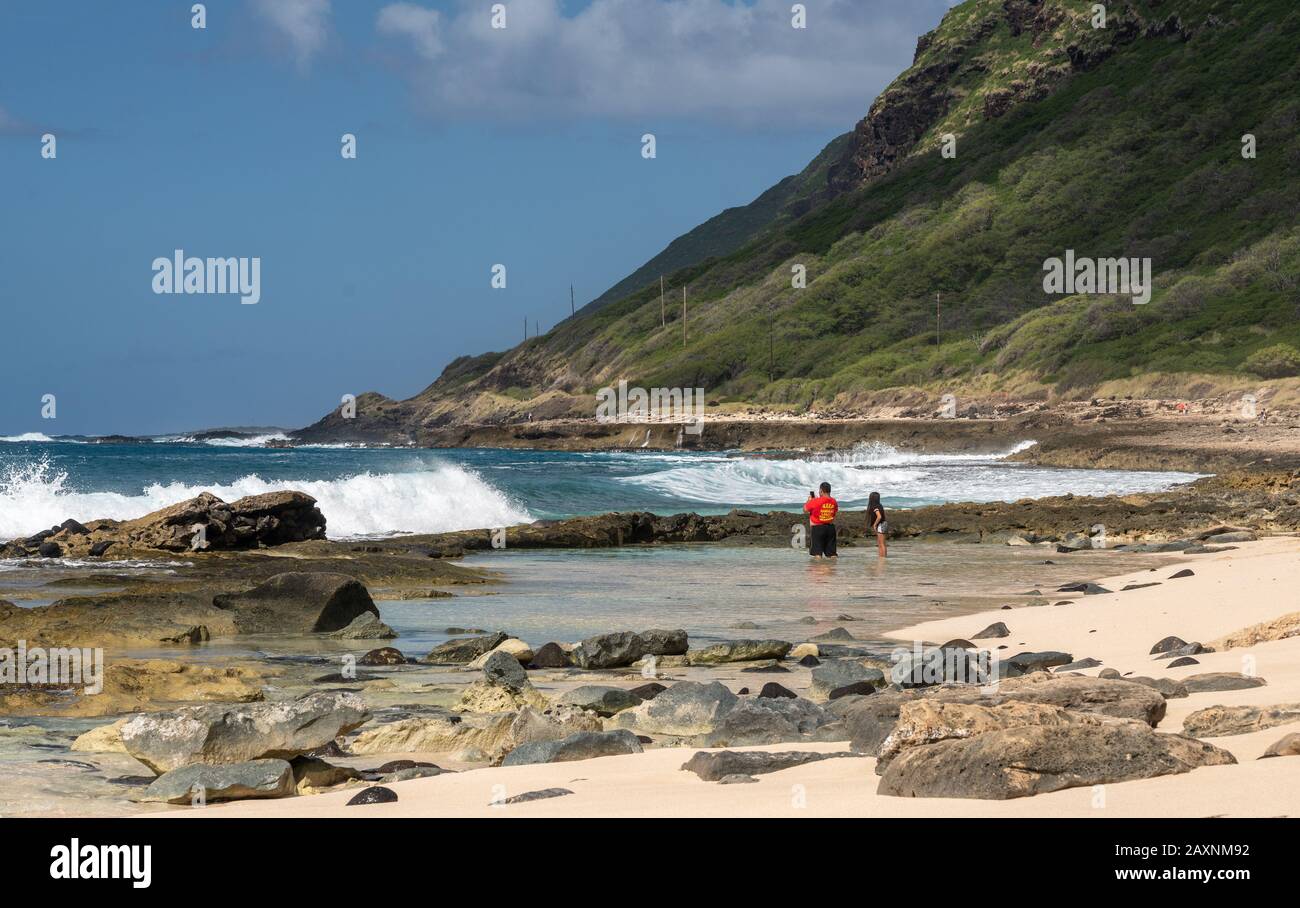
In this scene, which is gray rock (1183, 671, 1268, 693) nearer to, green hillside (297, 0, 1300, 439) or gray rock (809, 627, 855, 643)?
gray rock (809, 627, 855, 643)

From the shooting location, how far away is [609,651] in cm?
1123

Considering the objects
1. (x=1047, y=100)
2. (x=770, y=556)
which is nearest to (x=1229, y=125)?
(x=1047, y=100)

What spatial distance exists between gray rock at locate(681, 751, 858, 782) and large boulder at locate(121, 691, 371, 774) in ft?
6.86

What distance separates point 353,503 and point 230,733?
2442 centimetres

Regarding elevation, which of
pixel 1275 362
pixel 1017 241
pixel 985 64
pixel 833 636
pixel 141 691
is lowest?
pixel 833 636

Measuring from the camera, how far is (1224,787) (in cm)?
463

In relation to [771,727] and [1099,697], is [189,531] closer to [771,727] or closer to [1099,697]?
[771,727]

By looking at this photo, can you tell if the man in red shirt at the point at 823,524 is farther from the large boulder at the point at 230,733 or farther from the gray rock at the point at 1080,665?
the large boulder at the point at 230,733

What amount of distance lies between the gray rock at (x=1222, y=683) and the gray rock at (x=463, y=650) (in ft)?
19.1

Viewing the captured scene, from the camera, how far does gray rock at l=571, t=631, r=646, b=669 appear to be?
11.2 m

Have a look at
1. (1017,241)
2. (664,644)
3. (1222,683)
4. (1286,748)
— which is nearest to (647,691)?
(664,644)

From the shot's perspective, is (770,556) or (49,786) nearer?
(49,786)

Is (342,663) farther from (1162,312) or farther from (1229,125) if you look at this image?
(1229,125)

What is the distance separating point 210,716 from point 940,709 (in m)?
3.69
